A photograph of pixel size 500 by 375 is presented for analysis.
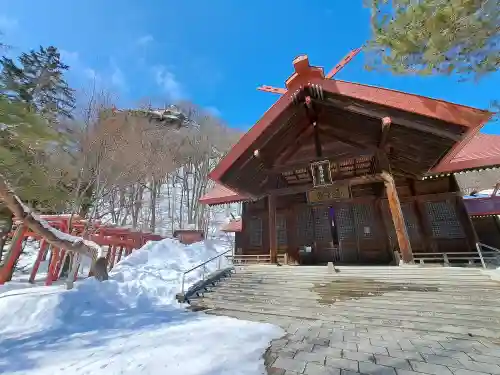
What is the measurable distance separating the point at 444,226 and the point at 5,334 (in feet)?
41.4

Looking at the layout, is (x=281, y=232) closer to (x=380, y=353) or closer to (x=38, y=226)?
(x=380, y=353)

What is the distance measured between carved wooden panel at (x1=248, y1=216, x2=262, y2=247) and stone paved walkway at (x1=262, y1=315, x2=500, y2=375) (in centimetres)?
779

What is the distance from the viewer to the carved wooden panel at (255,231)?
Result: 12.1 metres

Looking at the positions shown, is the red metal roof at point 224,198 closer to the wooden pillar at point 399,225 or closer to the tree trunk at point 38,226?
the tree trunk at point 38,226

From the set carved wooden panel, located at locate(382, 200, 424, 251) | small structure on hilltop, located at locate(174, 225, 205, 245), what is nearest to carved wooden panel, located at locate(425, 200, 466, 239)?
carved wooden panel, located at locate(382, 200, 424, 251)

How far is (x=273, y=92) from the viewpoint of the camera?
8484mm

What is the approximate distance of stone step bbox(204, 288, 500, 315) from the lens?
14.8 feet

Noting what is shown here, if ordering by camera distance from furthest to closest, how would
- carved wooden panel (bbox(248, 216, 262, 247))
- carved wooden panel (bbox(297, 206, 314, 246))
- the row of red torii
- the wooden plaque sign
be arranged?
carved wooden panel (bbox(248, 216, 262, 247)) → the row of red torii → carved wooden panel (bbox(297, 206, 314, 246)) → the wooden plaque sign

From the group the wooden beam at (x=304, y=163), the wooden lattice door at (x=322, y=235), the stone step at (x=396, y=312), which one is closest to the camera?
the stone step at (x=396, y=312)

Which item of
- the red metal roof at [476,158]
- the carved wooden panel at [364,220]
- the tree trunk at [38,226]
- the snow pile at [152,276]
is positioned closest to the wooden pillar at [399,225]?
the red metal roof at [476,158]

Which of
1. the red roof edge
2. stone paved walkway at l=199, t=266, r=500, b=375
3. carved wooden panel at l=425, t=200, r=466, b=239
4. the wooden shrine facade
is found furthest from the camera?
the wooden shrine facade

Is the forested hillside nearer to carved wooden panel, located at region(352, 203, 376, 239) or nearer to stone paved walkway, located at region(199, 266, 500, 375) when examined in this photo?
stone paved walkway, located at region(199, 266, 500, 375)

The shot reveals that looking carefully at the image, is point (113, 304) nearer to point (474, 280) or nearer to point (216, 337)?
point (216, 337)

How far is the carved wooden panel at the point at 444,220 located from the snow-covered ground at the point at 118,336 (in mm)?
7877
